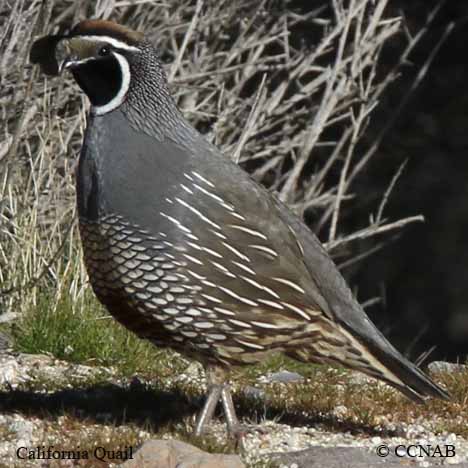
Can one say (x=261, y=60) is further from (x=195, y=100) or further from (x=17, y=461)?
(x=17, y=461)

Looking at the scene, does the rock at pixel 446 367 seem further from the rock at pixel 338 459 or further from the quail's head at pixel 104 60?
the quail's head at pixel 104 60

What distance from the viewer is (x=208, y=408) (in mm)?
5574

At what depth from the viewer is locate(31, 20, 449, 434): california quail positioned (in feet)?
17.8

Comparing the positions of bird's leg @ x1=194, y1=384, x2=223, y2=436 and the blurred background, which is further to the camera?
the blurred background

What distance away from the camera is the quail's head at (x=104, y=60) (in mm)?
5621

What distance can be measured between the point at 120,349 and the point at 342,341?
1.27m

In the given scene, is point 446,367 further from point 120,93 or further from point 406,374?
point 120,93

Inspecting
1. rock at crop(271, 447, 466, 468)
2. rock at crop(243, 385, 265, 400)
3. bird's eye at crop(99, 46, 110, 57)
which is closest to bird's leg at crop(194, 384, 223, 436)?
rock at crop(271, 447, 466, 468)

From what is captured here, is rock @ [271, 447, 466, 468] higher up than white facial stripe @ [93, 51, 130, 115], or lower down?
lower down

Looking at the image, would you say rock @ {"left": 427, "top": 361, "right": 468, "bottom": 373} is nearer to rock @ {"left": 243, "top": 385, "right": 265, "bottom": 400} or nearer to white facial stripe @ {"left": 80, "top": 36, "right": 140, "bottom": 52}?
rock @ {"left": 243, "top": 385, "right": 265, "bottom": 400}

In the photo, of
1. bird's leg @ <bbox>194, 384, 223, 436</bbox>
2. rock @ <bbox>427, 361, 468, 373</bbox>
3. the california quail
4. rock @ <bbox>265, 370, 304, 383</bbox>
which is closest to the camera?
the california quail

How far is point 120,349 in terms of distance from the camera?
6578 mm

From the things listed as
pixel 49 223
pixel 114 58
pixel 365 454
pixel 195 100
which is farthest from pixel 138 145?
pixel 195 100

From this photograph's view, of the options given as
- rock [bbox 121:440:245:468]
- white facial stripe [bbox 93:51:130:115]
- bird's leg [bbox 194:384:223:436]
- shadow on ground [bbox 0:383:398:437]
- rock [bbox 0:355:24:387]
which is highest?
white facial stripe [bbox 93:51:130:115]
